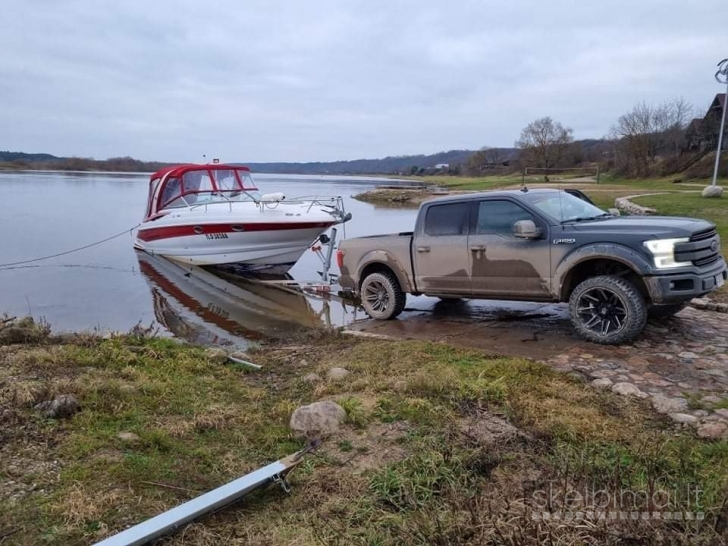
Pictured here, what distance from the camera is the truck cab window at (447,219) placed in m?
7.88

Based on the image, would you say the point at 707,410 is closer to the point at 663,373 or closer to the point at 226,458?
the point at 663,373

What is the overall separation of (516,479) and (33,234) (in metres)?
25.6

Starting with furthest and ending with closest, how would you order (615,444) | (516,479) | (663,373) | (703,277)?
1. (703,277)
2. (663,373)
3. (615,444)
4. (516,479)

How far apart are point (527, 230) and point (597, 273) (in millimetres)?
969

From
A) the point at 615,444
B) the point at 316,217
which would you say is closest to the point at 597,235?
Result: the point at 615,444

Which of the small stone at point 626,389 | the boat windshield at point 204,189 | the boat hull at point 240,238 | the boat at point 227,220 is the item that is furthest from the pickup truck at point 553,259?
the boat windshield at point 204,189

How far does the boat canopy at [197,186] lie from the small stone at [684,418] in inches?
592

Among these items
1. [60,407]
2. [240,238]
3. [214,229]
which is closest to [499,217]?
[60,407]

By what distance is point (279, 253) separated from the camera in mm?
15758

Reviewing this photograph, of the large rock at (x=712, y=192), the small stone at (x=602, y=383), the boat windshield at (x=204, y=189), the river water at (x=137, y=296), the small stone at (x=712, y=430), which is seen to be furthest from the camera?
the large rock at (x=712, y=192)

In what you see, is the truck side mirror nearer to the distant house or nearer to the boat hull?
the boat hull

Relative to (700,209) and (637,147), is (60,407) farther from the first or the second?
(637,147)

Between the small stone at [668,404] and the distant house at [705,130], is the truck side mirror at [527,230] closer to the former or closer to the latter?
the small stone at [668,404]

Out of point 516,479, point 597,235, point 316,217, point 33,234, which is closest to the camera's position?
point 516,479
